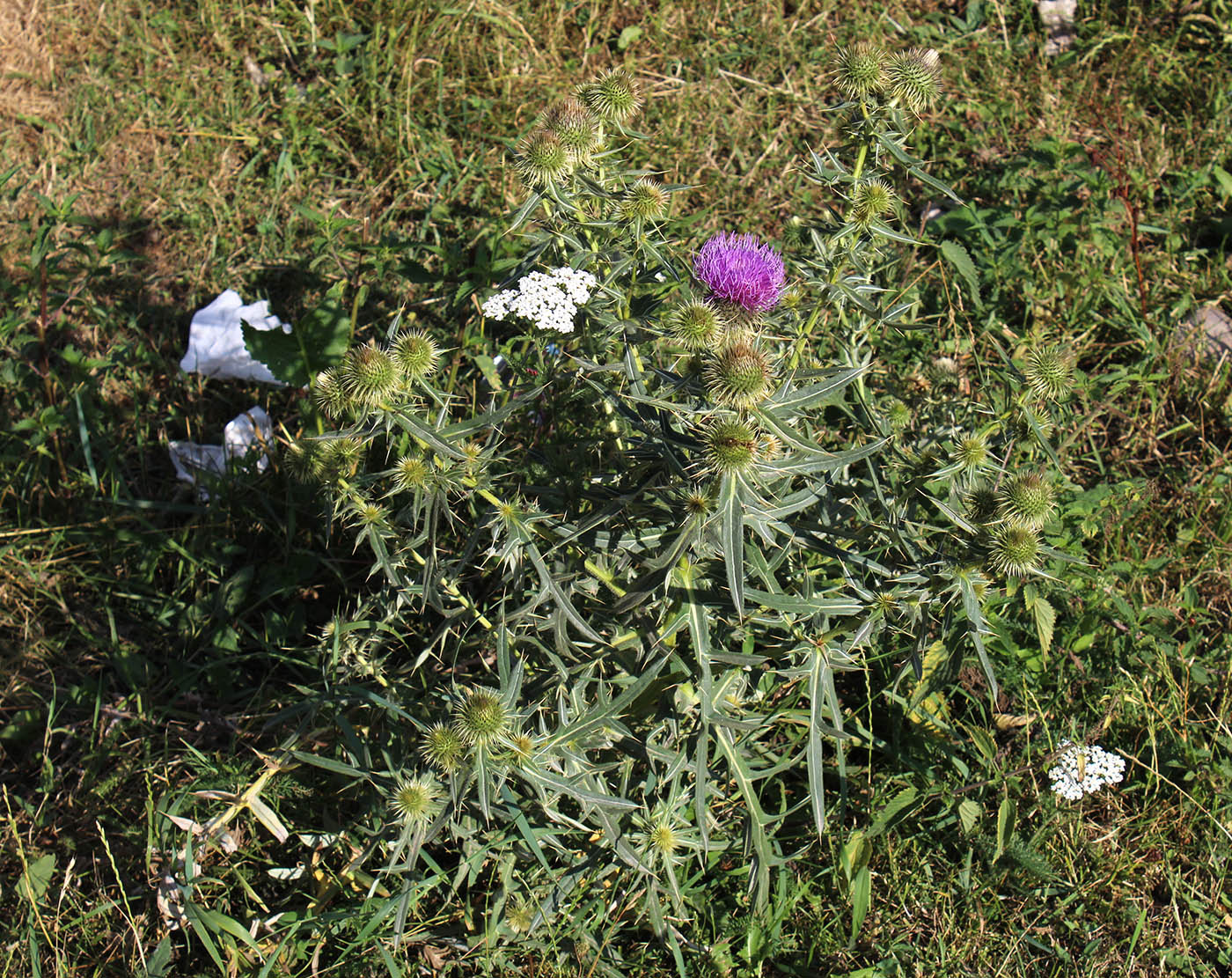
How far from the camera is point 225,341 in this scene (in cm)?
397

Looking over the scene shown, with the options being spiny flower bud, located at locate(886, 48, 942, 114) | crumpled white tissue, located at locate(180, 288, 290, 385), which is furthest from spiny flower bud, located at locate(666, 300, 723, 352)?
crumpled white tissue, located at locate(180, 288, 290, 385)

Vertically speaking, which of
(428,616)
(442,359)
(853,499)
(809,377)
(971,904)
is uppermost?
(809,377)

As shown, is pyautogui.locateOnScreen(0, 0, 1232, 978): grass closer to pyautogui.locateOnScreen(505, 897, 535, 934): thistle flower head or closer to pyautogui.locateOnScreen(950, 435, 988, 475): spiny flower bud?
pyautogui.locateOnScreen(505, 897, 535, 934): thistle flower head

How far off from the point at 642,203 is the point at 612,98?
1.20ft

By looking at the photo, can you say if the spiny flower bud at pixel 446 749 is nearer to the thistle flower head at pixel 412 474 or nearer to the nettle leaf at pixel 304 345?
the thistle flower head at pixel 412 474

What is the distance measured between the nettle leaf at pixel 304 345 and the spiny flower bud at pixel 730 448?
1.63 meters

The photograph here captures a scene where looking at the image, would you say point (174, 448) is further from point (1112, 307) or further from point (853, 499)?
point (1112, 307)

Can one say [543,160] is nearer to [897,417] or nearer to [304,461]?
[304,461]

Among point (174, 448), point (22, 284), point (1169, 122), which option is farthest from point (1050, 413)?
point (22, 284)

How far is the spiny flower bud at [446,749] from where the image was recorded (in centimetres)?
225

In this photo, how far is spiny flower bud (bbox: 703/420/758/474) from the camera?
198 centimetres

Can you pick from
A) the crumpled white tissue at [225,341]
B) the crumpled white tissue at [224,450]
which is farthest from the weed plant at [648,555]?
the crumpled white tissue at [225,341]

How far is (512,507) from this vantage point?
230 centimetres

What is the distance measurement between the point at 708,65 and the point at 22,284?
3.15m
